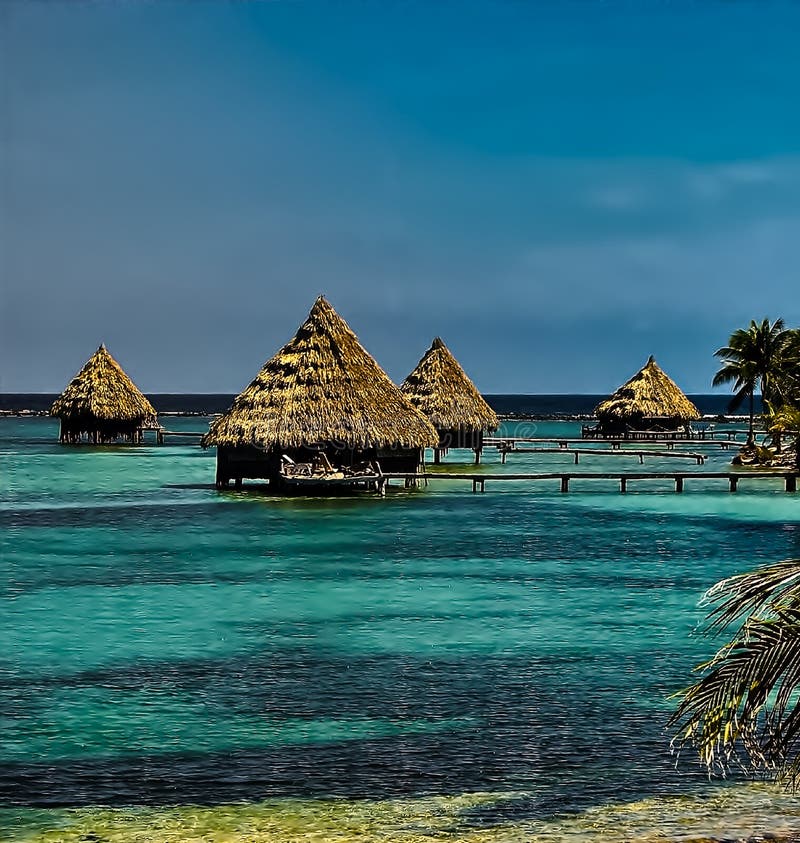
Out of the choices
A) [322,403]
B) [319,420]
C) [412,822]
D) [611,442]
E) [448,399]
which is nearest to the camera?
[412,822]

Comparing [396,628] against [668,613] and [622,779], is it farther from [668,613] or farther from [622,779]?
[622,779]

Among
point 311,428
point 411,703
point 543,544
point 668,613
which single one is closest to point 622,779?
point 411,703

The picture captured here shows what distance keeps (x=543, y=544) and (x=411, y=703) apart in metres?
12.2

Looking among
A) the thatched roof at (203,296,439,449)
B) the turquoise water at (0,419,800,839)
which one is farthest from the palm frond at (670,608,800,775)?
the thatched roof at (203,296,439,449)

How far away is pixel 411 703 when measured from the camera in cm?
1080

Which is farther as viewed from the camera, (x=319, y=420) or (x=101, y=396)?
(x=101, y=396)

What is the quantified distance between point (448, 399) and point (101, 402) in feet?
60.3

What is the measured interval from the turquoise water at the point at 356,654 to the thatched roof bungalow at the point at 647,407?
1453 inches

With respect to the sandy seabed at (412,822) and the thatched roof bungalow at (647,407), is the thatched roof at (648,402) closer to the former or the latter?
the thatched roof bungalow at (647,407)

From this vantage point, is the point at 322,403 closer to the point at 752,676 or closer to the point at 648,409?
the point at 752,676

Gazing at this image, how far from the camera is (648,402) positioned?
64.8 meters

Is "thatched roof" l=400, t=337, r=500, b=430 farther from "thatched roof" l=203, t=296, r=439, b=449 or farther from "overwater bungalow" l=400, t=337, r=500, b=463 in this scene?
"thatched roof" l=203, t=296, r=439, b=449

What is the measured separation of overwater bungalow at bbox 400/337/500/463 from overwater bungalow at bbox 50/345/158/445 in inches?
611

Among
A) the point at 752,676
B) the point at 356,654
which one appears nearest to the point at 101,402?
the point at 356,654
